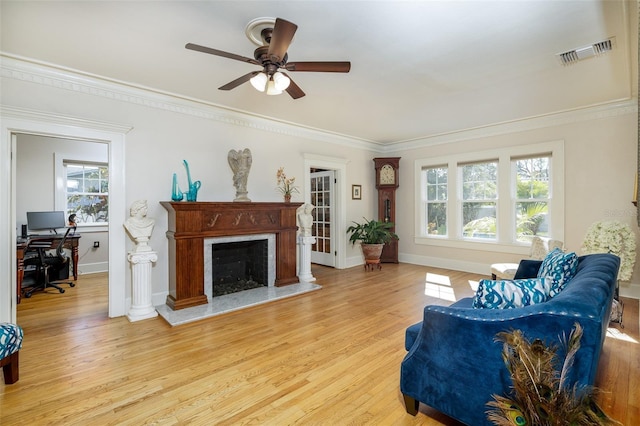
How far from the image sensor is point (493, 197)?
5.24 meters

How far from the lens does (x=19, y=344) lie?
2115 mm

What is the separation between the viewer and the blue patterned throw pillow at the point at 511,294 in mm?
1561

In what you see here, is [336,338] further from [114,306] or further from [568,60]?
[568,60]

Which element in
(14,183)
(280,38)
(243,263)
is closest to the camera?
(280,38)

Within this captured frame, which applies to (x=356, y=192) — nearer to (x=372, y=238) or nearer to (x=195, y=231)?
(x=372, y=238)

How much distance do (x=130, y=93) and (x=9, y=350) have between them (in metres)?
2.77

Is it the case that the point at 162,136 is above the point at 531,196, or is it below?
above

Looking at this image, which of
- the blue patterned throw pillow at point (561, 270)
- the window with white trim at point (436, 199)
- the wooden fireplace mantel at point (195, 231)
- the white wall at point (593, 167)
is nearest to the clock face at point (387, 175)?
the window with white trim at point (436, 199)

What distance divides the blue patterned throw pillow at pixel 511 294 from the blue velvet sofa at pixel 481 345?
126 millimetres

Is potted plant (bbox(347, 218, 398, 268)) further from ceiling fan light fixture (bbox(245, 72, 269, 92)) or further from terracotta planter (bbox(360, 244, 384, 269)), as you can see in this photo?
ceiling fan light fixture (bbox(245, 72, 269, 92))

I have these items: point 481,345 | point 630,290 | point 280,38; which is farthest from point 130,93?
point 630,290

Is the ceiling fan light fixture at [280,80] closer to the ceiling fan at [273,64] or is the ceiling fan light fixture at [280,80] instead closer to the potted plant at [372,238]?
the ceiling fan at [273,64]

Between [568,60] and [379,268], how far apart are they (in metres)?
4.14

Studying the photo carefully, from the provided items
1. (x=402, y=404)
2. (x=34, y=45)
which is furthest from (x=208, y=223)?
(x=402, y=404)
